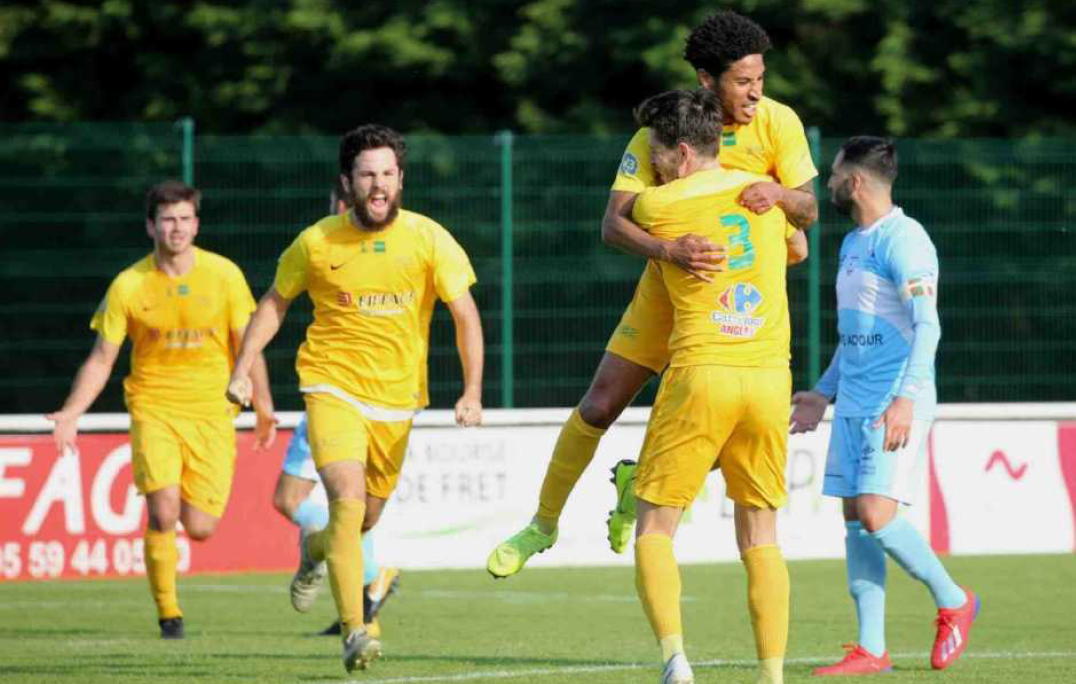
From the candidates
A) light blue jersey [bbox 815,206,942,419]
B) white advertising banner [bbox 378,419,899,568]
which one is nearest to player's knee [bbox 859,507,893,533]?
light blue jersey [bbox 815,206,942,419]

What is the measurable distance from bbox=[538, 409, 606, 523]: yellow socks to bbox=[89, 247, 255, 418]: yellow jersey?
3320mm

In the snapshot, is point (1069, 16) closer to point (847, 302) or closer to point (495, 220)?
point (495, 220)

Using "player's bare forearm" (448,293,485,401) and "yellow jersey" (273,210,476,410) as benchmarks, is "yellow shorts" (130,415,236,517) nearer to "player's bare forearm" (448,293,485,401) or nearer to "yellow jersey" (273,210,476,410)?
"yellow jersey" (273,210,476,410)

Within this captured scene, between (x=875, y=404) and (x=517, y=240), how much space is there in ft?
25.6

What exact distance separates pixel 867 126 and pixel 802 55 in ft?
3.98

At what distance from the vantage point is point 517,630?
11.6 meters

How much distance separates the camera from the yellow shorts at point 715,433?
7.66 m

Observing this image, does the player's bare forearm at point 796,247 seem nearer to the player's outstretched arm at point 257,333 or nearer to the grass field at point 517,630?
the grass field at point 517,630

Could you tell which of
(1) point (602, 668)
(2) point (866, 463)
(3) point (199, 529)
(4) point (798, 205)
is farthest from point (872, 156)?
(3) point (199, 529)

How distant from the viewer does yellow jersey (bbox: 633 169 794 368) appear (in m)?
7.70

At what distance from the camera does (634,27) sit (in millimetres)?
24562

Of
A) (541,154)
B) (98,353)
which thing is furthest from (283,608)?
(541,154)

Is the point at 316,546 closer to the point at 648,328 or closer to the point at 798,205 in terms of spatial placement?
the point at 648,328

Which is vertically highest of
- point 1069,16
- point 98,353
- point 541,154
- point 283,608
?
point 1069,16
